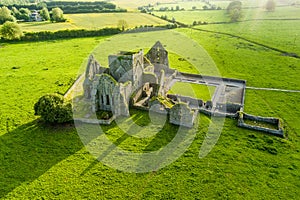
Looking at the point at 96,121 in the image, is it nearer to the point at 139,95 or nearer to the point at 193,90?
the point at 139,95

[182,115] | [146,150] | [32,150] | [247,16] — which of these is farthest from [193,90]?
[247,16]

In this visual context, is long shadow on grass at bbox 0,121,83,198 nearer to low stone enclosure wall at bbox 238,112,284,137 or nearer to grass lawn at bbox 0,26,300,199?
grass lawn at bbox 0,26,300,199

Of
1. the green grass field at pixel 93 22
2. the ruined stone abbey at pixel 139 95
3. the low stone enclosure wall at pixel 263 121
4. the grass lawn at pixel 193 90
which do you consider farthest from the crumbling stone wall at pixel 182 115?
the green grass field at pixel 93 22

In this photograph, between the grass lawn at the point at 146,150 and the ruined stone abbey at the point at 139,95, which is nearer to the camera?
the grass lawn at the point at 146,150

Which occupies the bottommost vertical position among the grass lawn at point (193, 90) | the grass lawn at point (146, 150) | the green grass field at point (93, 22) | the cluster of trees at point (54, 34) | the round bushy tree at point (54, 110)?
the grass lawn at point (146, 150)

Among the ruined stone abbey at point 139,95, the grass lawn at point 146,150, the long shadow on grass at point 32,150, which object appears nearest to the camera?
the grass lawn at point 146,150

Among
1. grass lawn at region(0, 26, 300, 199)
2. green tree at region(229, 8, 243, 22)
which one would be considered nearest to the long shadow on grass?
grass lawn at region(0, 26, 300, 199)

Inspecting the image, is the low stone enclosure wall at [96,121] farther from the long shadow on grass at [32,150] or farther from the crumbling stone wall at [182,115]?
the crumbling stone wall at [182,115]

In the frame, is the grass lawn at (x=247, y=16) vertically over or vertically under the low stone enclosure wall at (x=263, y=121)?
over
